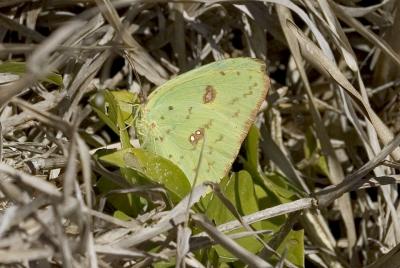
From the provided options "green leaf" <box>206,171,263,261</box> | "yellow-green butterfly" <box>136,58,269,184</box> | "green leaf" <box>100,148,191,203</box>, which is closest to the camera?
"green leaf" <box>100,148,191,203</box>

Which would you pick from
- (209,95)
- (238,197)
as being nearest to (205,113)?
(209,95)

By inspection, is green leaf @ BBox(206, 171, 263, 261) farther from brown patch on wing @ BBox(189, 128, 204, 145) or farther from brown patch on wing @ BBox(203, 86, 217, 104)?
brown patch on wing @ BBox(203, 86, 217, 104)

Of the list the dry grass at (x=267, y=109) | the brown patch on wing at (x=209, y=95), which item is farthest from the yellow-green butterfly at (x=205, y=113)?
the dry grass at (x=267, y=109)

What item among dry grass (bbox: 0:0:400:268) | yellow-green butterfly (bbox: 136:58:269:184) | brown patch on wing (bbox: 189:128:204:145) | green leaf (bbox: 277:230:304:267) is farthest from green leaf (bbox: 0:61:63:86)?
green leaf (bbox: 277:230:304:267)

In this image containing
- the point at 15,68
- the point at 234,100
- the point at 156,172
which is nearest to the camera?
the point at 156,172

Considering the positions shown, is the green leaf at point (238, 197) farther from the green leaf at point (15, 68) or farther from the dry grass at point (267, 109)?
the green leaf at point (15, 68)

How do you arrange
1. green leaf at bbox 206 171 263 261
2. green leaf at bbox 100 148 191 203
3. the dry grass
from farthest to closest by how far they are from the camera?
green leaf at bbox 206 171 263 261 → green leaf at bbox 100 148 191 203 → the dry grass

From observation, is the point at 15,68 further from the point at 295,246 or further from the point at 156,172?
the point at 295,246

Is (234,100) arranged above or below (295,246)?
above
